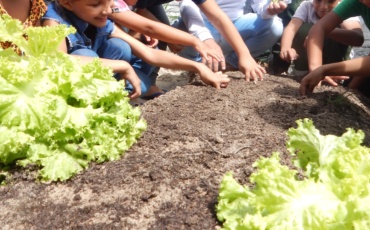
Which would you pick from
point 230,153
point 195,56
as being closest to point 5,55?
point 230,153

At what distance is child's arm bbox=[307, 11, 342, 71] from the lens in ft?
11.6

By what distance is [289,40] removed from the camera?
4.07 m

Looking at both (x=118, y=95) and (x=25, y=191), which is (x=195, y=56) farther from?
(x=25, y=191)

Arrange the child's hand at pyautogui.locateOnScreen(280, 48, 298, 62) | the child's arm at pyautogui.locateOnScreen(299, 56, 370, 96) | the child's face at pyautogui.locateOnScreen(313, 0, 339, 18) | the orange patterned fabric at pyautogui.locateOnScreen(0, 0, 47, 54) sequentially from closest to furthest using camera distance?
the orange patterned fabric at pyautogui.locateOnScreen(0, 0, 47, 54), the child's arm at pyautogui.locateOnScreen(299, 56, 370, 96), the child's hand at pyautogui.locateOnScreen(280, 48, 298, 62), the child's face at pyautogui.locateOnScreen(313, 0, 339, 18)

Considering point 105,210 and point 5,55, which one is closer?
point 105,210

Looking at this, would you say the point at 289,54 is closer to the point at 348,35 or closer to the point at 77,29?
the point at 348,35

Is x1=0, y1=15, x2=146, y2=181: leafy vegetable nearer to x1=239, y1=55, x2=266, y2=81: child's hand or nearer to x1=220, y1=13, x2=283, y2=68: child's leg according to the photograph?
x1=239, y1=55, x2=266, y2=81: child's hand

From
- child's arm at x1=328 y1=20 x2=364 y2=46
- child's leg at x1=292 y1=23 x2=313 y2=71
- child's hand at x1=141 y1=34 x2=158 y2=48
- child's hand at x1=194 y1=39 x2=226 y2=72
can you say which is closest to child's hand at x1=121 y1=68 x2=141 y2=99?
child's hand at x1=194 y1=39 x2=226 y2=72

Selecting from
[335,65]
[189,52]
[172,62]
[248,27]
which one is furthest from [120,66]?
[248,27]

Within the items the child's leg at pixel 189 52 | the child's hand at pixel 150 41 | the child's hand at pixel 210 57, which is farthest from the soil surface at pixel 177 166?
the child's leg at pixel 189 52

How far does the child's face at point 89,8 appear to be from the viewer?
286 cm

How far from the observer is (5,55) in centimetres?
221

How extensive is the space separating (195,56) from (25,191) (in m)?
2.55

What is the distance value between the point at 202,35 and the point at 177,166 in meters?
1.96
